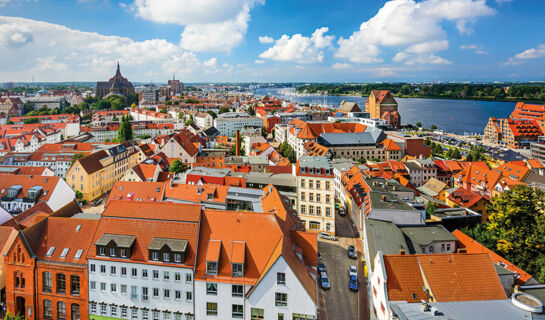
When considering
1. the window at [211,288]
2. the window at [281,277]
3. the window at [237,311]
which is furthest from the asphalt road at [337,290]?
the window at [211,288]

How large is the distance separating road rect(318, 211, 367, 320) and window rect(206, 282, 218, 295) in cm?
724

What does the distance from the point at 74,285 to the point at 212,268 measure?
9117mm

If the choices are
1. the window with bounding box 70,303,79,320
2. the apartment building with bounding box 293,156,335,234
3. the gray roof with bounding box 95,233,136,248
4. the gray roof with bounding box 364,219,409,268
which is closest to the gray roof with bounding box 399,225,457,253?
the gray roof with bounding box 364,219,409,268

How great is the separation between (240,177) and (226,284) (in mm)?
23985

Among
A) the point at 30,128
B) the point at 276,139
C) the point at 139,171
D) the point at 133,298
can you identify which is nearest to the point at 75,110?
the point at 30,128

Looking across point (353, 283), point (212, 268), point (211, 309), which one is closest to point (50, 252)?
point (212, 268)

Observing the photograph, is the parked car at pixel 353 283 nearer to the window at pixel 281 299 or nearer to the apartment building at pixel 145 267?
the window at pixel 281 299

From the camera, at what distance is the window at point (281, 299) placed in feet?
67.1

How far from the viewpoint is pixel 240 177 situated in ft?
147

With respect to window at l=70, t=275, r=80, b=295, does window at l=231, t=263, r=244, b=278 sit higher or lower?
higher

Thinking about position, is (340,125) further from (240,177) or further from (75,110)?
(75,110)

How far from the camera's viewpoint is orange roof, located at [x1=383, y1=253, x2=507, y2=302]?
2045 cm

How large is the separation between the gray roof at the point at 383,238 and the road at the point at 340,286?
258cm

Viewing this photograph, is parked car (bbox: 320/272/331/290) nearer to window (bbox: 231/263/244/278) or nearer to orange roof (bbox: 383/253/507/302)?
orange roof (bbox: 383/253/507/302)
